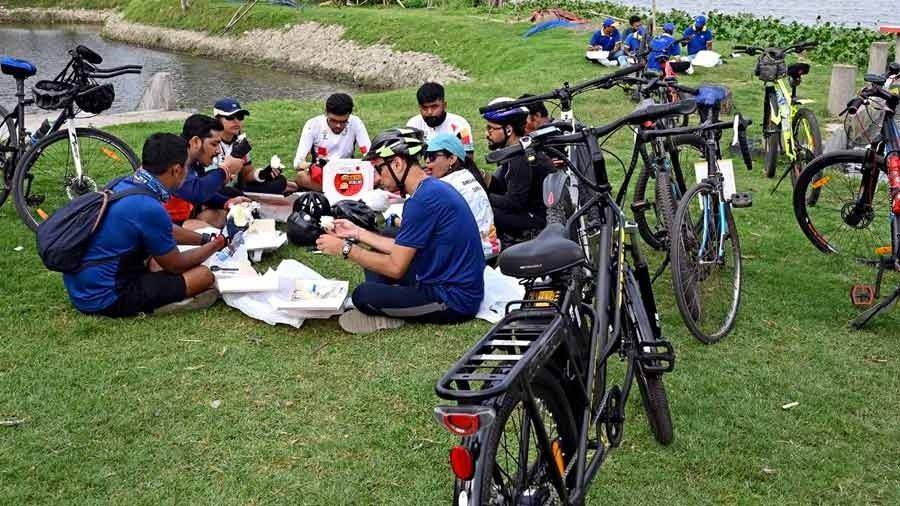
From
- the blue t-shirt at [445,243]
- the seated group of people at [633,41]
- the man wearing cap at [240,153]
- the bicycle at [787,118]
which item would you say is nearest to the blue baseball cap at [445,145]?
the blue t-shirt at [445,243]

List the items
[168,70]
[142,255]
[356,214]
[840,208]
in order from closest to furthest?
[142,255] → [356,214] → [840,208] → [168,70]

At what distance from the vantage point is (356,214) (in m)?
6.38

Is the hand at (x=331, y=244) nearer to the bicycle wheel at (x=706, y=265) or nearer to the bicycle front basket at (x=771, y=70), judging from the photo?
the bicycle wheel at (x=706, y=265)

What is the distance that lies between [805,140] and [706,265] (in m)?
4.13

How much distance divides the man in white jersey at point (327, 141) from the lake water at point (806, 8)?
86.9 ft

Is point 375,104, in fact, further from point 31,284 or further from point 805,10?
point 805,10

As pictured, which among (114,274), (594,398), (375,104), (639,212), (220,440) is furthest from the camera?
(375,104)

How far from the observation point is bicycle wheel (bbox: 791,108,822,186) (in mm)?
8586

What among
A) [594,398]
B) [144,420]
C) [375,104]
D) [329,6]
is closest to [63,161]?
[144,420]

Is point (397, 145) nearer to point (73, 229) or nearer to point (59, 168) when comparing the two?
point (73, 229)

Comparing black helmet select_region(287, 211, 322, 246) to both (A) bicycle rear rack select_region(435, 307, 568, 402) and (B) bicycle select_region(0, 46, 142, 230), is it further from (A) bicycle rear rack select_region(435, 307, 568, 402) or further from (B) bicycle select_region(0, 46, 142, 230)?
(A) bicycle rear rack select_region(435, 307, 568, 402)

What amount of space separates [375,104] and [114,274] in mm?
8789

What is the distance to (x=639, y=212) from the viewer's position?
587cm

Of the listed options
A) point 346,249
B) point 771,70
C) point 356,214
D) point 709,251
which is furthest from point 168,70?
point 709,251
